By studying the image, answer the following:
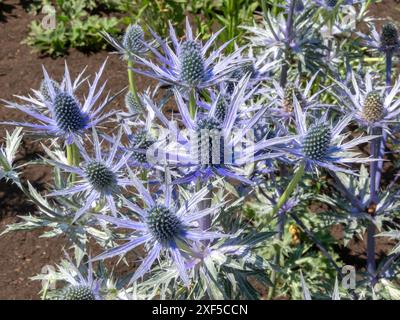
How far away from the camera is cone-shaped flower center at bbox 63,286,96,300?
137 cm

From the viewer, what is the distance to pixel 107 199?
4.64 ft

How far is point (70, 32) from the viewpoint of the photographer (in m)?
3.71

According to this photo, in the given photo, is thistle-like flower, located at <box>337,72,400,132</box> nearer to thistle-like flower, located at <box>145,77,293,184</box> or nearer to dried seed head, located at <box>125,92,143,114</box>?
thistle-like flower, located at <box>145,77,293,184</box>

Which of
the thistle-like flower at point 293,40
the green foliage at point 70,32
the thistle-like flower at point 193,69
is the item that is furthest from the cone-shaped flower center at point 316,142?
the green foliage at point 70,32

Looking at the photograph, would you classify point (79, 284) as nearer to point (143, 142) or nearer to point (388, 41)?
point (143, 142)

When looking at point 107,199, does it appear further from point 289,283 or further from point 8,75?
point 8,75

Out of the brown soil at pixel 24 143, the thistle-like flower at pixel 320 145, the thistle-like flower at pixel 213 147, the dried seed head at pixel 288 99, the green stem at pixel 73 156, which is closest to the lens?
Answer: the thistle-like flower at pixel 213 147

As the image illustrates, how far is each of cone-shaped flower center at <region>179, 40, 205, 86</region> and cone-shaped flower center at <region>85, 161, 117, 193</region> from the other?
12.8 inches

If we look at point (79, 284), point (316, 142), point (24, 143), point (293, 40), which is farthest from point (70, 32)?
point (316, 142)

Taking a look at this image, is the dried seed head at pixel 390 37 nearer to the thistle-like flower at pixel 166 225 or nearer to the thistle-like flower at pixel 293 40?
the thistle-like flower at pixel 293 40

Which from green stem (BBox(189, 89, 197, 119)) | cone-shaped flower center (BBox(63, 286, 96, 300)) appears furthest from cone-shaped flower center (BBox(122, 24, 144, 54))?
cone-shaped flower center (BBox(63, 286, 96, 300))

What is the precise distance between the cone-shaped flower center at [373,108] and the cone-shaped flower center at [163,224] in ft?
2.61

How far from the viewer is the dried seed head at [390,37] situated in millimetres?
2084
